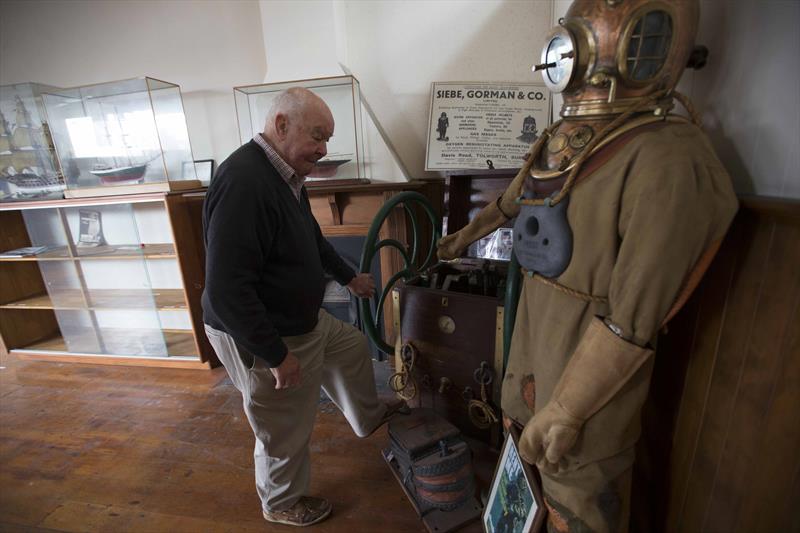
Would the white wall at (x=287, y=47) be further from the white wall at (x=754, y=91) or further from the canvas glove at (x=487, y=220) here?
the canvas glove at (x=487, y=220)

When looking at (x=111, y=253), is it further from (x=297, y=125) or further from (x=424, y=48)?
(x=424, y=48)

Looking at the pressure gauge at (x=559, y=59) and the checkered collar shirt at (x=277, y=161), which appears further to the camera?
the checkered collar shirt at (x=277, y=161)

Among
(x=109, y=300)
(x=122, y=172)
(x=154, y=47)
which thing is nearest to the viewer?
(x=122, y=172)

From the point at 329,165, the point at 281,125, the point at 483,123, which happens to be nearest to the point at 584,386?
the point at 281,125

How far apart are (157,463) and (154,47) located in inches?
96.0

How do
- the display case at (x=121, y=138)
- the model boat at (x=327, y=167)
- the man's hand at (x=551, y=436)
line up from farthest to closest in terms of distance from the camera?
the display case at (x=121, y=138), the model boat at (x=327, y=167), the man's hand at (x=551, y=436)

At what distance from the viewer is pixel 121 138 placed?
2320 mm

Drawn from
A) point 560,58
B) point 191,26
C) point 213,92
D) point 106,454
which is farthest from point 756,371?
point 191,26

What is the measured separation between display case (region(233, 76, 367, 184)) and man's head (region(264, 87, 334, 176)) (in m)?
0.92

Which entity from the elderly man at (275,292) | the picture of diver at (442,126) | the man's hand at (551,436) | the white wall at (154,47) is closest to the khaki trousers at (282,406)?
the elderly man at (275,292)

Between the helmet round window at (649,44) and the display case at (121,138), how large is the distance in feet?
7.62

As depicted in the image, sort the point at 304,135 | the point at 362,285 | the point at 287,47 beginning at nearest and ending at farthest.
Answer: the point at 304,135
the point at 362,285
the point at 287,47

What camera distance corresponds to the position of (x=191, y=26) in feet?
7.43

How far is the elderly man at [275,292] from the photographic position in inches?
39.0
